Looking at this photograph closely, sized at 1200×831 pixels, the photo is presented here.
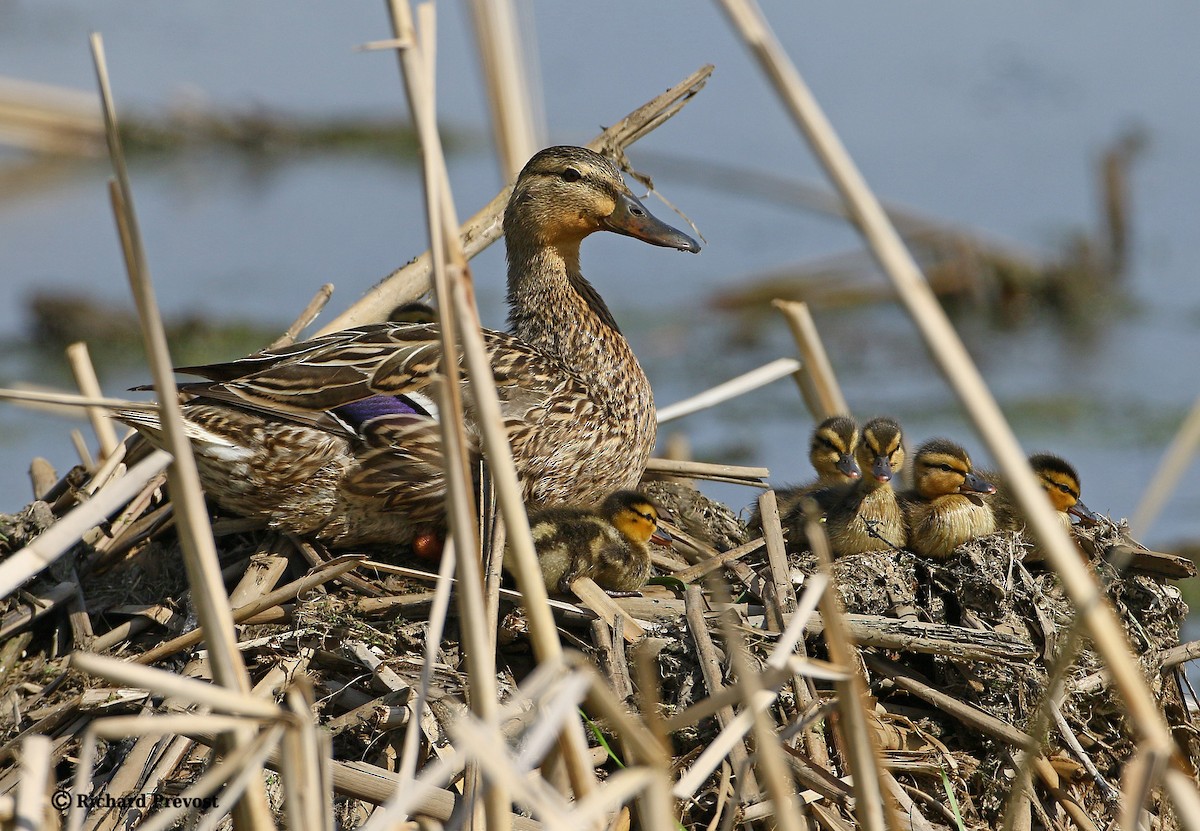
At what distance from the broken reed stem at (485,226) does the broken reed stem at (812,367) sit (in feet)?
2.84

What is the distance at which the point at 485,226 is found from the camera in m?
4.59

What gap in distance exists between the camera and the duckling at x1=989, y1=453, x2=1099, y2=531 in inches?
154

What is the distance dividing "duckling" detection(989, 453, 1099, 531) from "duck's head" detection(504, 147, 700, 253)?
47.0 inches

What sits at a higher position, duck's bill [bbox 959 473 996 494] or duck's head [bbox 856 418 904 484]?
duck's head [bbox 856 418 904 484]

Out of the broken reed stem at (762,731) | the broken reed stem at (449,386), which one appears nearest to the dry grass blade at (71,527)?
the broken reed stem at (449,386)

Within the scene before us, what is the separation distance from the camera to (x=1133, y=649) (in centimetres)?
357

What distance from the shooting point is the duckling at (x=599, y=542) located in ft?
12.0

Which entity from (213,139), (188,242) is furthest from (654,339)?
(213,139)

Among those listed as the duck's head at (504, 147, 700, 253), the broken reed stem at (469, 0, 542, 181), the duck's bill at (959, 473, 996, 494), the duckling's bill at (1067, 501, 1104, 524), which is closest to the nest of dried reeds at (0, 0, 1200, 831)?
the duckling's bill at (1067, 501, 1104, 524)

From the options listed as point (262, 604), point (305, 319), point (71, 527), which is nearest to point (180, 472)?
point (71, 527)

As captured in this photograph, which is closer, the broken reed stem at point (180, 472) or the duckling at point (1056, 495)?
the broken reed stem at point (180, 472)

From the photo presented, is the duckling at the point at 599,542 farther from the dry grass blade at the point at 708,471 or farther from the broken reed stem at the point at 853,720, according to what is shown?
the broken reed stem at the point at 853,720

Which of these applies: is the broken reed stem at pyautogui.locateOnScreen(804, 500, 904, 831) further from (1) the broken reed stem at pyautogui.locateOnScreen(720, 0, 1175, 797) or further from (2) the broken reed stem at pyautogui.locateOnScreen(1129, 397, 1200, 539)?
(2) the broken reed stem at pyautogui.locateOnScreen(1129, 397, 1200, 539)

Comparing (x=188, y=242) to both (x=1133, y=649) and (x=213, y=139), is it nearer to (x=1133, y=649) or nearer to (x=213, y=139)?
(x=213, y=139)
